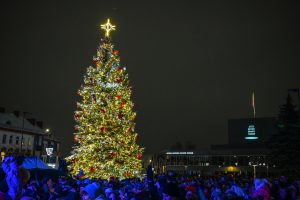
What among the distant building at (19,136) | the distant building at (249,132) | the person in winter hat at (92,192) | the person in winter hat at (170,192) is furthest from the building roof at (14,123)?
the person in winter hat at (170,192)

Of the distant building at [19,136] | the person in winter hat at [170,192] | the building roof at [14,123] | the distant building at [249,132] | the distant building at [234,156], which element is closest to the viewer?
the person in winter hat at [170,192]

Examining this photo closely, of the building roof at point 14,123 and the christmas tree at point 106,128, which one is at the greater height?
the building roof at point 14,123

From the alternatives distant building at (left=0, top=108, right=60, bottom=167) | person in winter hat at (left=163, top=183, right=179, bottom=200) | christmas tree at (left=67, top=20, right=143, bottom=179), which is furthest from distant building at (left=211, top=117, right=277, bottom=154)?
person in winter hat at (left=163, top=183, right=179, bottom=200)

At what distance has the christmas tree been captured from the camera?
2848cm

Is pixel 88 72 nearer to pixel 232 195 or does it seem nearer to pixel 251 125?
pixel 232 195

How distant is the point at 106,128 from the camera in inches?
1131

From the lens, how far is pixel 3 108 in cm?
7750

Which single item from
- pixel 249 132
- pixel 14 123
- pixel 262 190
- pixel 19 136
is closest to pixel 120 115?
pixel 262 190

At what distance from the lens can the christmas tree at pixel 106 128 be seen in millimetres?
28484

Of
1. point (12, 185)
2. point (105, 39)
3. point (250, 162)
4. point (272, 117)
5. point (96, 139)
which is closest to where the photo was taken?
point (12, 185)

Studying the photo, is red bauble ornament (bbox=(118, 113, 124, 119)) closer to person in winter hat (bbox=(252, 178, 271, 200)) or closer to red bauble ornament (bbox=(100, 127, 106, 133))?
red bauble ornament (bbox=(100, 127, 106, 133))

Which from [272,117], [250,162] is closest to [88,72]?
[250,162]

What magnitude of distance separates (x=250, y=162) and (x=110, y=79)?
242 ft

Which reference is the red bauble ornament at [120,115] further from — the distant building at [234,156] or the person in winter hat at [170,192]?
the distant building at [234,156]
